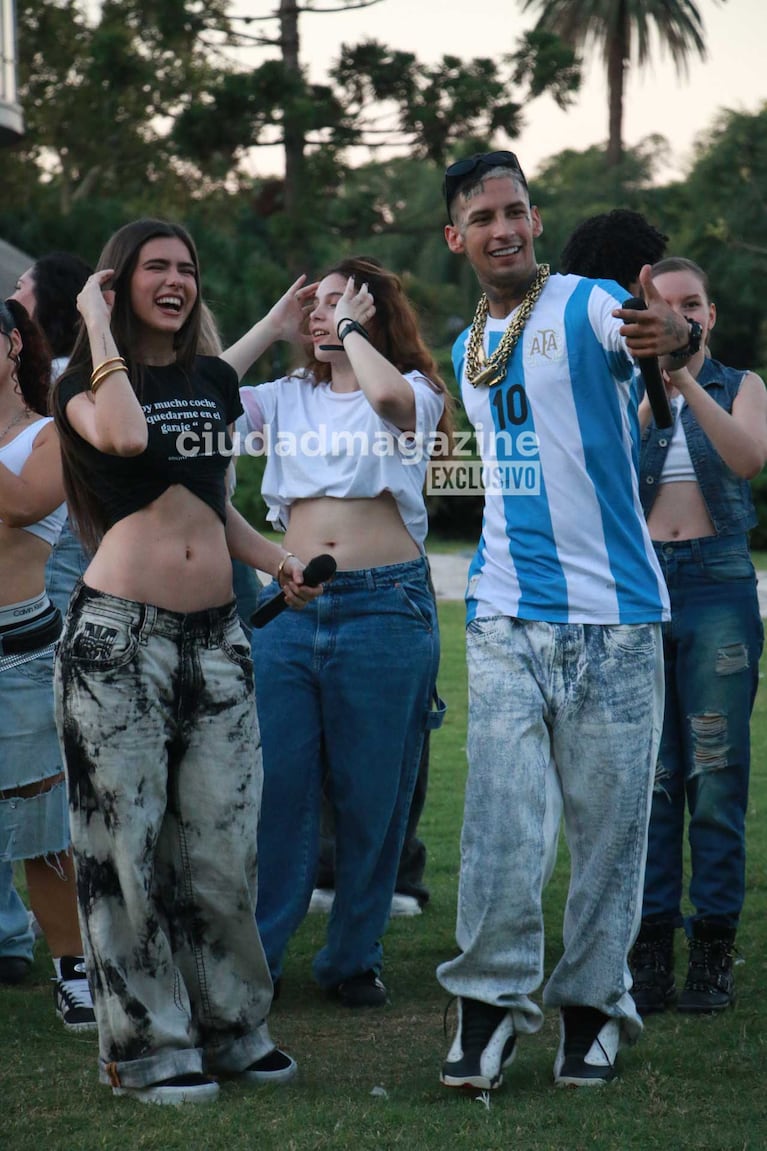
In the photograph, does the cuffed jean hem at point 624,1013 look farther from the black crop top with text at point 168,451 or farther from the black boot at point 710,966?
the black crop top with text at point 168,451

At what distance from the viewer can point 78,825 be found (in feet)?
12.2

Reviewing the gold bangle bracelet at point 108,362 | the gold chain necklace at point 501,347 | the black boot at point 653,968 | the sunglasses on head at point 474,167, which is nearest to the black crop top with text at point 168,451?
the gold bangle bracelet at point 108,362

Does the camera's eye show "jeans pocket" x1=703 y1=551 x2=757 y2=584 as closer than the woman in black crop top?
No

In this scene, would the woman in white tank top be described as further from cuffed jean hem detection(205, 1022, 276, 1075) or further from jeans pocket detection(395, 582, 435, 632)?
jeans pocket detection(395, 582, 435, 632)

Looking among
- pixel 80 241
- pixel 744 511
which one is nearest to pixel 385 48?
pixel 80 241

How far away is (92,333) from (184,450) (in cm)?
38

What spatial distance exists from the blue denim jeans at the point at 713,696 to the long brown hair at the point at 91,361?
5.98 feet

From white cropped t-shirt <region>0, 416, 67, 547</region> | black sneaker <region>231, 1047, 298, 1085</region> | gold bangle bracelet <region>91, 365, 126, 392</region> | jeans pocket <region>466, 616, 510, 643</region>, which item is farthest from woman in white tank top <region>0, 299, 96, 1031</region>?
jeans pocket <region>466, 616, 510, 643</region>

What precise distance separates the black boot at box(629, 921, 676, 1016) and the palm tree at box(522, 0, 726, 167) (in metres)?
36.0

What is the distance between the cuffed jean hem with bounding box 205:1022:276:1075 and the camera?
3924 millimetres

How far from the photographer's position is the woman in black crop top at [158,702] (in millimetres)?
3689

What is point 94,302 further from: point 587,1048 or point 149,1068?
point 587,1048

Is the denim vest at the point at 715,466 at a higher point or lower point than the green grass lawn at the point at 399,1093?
higher

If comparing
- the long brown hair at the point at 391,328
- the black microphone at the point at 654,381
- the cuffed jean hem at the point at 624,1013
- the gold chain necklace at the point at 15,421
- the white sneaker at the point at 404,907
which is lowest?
the cuffed jean hem at the point at 624,1013
